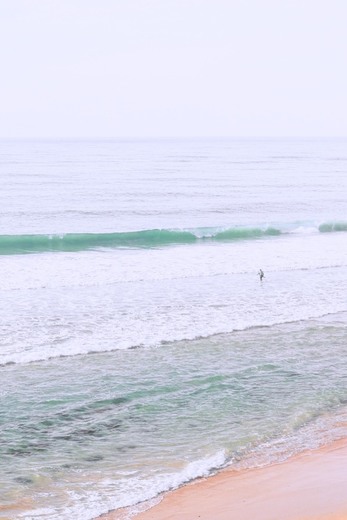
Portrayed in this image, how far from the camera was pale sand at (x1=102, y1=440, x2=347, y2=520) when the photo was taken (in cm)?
842

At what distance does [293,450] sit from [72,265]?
1574 cm

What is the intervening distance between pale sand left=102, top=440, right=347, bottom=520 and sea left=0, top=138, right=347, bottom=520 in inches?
10.3

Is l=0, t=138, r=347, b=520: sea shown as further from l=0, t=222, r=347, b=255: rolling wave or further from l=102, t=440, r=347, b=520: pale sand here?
l=102, t=440, r=347, b=520: pale sand

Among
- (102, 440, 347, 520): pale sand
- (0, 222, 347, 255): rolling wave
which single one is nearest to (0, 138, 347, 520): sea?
(0, 222, 347, 255): rolling wave

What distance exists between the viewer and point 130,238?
31750 millimetres

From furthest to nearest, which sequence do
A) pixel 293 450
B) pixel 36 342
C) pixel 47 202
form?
pixel 47 202 < pixel 36 342 < pixel 293 450

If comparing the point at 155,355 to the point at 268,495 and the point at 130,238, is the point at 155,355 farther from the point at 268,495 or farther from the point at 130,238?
the point at 130,238

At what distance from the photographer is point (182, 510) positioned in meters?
8.59

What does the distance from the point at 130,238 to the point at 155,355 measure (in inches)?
671

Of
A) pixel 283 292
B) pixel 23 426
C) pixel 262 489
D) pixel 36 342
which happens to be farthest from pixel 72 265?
pixel 262 489

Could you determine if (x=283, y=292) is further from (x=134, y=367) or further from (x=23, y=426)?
(x=23, y=426)

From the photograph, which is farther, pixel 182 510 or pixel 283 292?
pixel 283 292

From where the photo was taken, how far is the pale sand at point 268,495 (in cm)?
842

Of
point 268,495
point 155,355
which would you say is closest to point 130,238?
point 155,355
